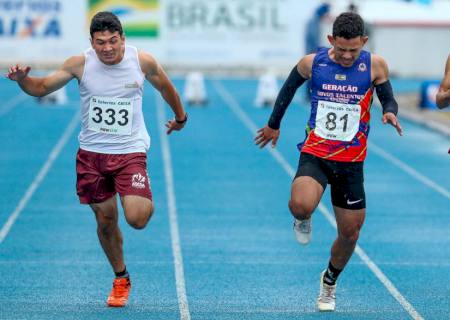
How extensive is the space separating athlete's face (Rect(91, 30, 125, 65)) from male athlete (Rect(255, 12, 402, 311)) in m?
1.18

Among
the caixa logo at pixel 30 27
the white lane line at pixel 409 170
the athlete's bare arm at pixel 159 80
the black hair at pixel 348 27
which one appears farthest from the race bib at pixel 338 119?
the caixa logo at pixel 30 27

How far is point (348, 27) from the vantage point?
7.71 meters

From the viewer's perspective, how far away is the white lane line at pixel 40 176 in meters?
12.1

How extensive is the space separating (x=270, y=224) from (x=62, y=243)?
2.32 meters

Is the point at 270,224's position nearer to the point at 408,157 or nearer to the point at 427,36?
the point at 408,157

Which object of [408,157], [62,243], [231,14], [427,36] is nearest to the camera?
[62,243]

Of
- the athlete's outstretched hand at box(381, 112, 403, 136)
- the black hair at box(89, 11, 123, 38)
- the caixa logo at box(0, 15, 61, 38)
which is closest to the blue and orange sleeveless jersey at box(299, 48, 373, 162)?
the athlete's outstretched hand at box(381, 112, 403, 136)

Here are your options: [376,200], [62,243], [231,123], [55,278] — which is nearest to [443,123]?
[231,123]

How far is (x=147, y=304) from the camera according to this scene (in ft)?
27.4

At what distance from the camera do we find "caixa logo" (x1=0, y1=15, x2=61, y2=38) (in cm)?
3631

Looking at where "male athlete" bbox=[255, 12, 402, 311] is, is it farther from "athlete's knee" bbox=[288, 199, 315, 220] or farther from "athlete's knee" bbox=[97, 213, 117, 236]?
"athlete's knee" bbox=[97, 213, 117, 236]

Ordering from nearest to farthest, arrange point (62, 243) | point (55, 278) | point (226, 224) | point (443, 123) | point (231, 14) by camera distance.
Result: point (55, 278)
point (62, 243)
point (226, 224)
point (443, 123)
point (231, 14)

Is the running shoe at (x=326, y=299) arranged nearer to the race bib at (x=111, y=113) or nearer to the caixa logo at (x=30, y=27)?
the race bib at (x=111, y=113)

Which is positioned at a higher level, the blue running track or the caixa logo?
the blue running track
